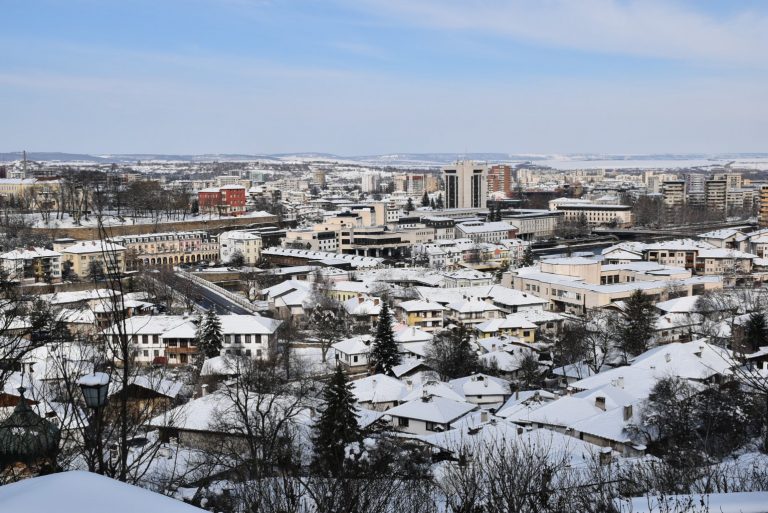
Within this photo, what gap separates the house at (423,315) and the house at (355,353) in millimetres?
2534

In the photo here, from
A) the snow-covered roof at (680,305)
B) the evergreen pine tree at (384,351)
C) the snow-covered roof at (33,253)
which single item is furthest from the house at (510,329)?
the snow-covered roof at (33,253)

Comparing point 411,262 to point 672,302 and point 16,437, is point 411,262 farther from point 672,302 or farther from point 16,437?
point 16,437

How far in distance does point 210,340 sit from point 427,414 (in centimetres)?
476

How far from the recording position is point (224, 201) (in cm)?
3425

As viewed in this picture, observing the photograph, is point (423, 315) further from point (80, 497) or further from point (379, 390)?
point (80, 497)

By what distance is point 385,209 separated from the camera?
29547 mm

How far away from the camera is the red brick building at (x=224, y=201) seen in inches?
1300

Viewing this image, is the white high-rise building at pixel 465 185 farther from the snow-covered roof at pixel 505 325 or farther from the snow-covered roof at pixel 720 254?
the snow-covered roof at pixel 505 325

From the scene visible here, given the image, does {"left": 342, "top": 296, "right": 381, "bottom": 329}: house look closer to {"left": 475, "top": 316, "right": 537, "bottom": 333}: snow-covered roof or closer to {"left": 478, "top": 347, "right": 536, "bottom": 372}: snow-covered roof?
{"left": 475, "top": 316, "right": 537, "bottom": 333}: snow-covered roof

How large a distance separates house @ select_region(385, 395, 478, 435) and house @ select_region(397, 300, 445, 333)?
6.19 metres

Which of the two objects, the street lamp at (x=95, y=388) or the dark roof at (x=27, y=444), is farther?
the dark roof at (x=27, y=444)

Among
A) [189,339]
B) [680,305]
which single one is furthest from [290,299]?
[680,305]

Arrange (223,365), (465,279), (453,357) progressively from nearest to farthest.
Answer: (223,365)
(453,357)
(465,279)

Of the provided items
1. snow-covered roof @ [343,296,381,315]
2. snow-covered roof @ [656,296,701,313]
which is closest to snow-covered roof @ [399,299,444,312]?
snow-covered roof @ [343,296,381,315]
